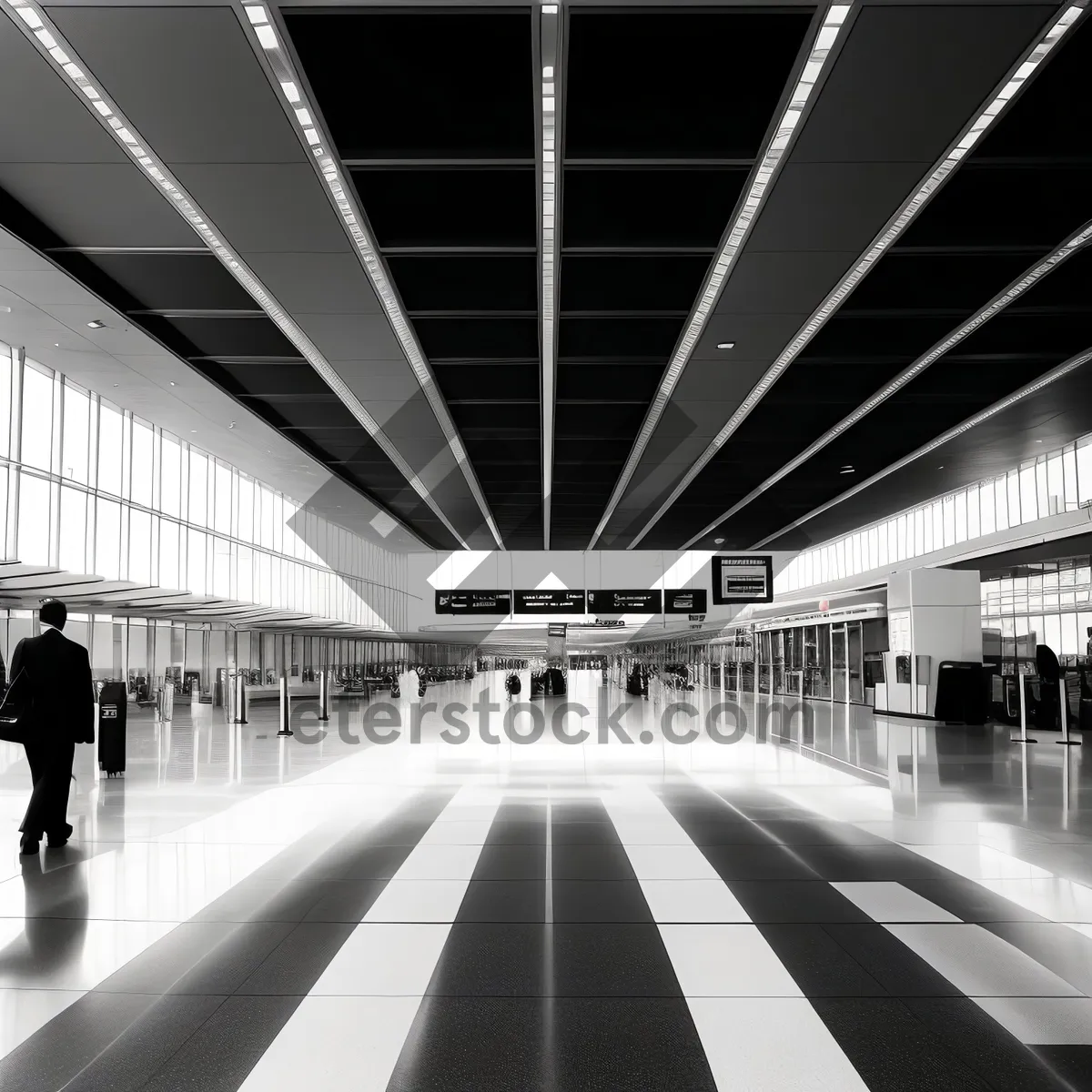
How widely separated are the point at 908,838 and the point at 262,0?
788cm

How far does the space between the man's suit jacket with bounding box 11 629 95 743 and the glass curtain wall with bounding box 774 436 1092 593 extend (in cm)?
1877

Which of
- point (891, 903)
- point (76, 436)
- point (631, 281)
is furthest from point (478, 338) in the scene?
point (76, 436)

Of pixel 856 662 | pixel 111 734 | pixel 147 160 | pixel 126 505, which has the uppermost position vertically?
pixel 147 160

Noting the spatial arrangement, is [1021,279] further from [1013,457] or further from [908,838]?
[1013,457]

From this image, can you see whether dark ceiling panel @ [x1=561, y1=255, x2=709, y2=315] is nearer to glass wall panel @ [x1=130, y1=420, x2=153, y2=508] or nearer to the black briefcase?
the black briefcase

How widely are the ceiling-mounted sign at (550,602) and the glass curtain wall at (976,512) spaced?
11.9 metres

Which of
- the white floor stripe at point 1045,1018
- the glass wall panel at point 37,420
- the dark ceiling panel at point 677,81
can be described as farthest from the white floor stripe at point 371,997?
the glass wall panel at point 37,420

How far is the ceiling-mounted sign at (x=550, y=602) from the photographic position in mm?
38406

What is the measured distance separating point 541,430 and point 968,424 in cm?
823

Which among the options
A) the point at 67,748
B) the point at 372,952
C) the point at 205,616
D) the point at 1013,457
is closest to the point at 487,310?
the point at 67,748

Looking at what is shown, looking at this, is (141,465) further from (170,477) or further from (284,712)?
(284,712)

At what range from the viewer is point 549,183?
29.8 ft

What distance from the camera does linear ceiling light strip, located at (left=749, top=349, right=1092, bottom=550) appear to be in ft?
50.3

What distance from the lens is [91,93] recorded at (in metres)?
7.66
